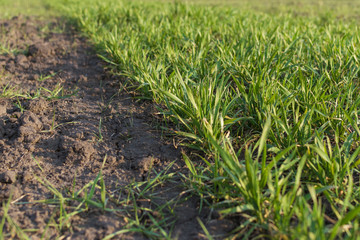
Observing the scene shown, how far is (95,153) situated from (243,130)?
88cm

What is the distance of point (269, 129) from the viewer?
5.78 feet

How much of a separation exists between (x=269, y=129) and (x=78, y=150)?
40.8 inches

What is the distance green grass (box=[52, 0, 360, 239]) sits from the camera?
1.36 metres

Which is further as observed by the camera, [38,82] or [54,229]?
[38,82]

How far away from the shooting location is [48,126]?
7.24ft

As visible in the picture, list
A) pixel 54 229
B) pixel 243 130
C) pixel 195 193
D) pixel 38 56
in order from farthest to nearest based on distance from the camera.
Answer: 1. pixel 38 56
2. pixel 243 130
3. pixel 195 193
4. pixel 54 229

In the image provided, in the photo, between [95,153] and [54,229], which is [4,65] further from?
[54,229]

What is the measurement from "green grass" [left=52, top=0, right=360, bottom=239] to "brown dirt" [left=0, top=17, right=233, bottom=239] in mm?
154

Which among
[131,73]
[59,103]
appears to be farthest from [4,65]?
[131,73]

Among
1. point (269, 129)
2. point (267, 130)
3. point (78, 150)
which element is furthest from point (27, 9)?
point (267, 130)

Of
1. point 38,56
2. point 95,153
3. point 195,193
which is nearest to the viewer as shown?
point 195,193

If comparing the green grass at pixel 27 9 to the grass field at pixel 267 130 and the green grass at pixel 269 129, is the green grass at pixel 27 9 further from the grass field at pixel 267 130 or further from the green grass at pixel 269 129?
the green grass at pixel 269 129

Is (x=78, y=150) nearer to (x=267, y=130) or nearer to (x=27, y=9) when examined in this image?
(x=267, y=130)

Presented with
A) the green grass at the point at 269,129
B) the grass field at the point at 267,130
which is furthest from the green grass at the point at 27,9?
the green grass at the point at 269,129
